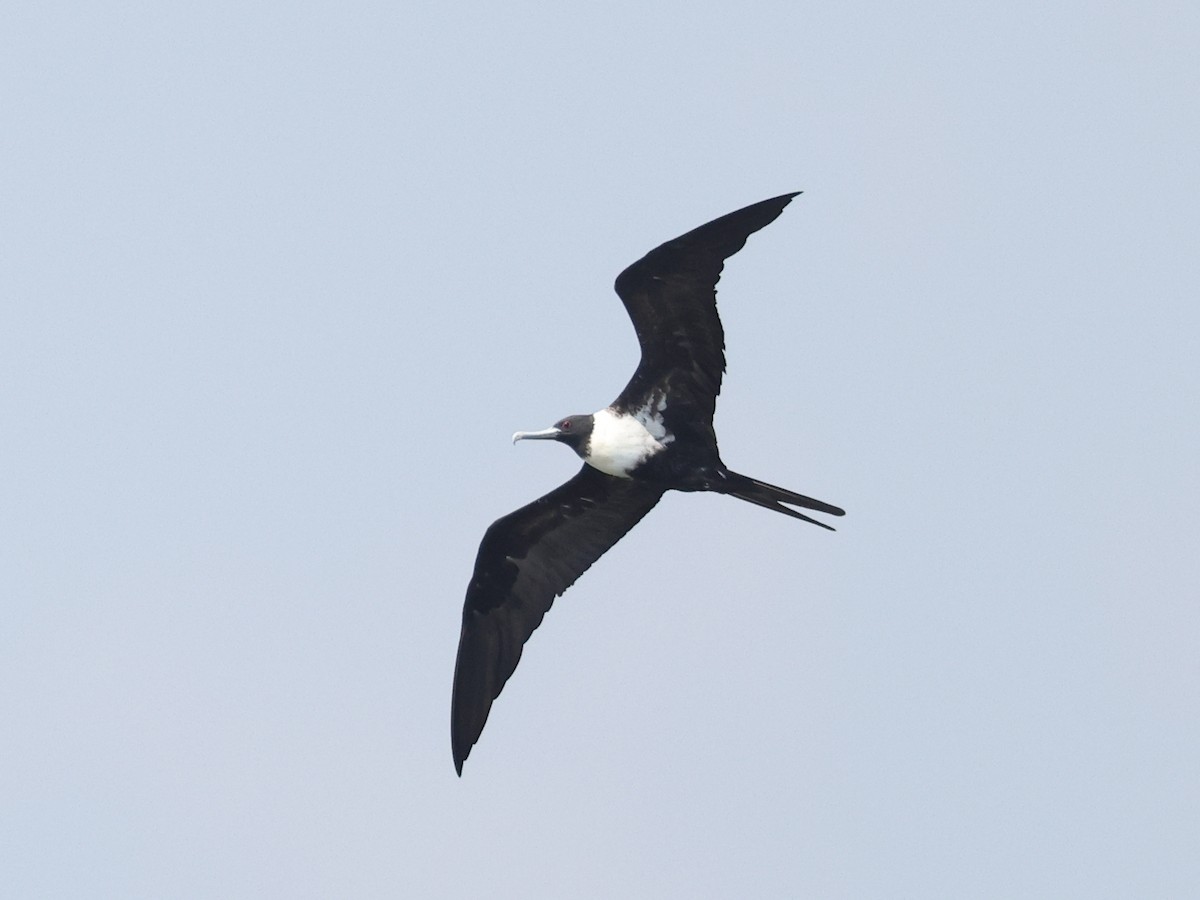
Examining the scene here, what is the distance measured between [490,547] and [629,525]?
0.74 metres

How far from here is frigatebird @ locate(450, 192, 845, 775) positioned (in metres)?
10.1

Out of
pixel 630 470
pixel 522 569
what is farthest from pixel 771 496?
pixel 522 569

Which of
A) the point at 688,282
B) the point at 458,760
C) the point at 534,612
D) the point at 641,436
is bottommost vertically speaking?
the point at 458,760

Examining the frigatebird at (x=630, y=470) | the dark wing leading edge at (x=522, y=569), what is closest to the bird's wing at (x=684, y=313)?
the frigatebird at (x=630, y=470)

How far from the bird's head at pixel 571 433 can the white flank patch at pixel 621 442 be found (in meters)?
0.04

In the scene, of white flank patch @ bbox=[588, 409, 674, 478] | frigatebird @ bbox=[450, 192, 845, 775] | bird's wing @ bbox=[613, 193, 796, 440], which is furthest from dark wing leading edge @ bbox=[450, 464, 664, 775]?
bird's wing @ bbox=[613, 193, 796, 440]

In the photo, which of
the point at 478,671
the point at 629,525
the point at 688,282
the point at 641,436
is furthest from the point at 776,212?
the point at 478,671

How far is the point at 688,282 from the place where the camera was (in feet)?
33.2

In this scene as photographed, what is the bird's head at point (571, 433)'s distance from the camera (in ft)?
35.0

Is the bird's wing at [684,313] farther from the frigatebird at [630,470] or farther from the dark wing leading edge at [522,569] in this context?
the dark wing leading edge at [522,569]

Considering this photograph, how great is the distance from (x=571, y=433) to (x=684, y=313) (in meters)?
0.93

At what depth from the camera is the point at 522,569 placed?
36.7 feet

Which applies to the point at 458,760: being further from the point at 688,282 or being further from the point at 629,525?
the point at 688,282

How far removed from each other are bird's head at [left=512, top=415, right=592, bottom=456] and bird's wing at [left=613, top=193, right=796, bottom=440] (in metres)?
0.21
